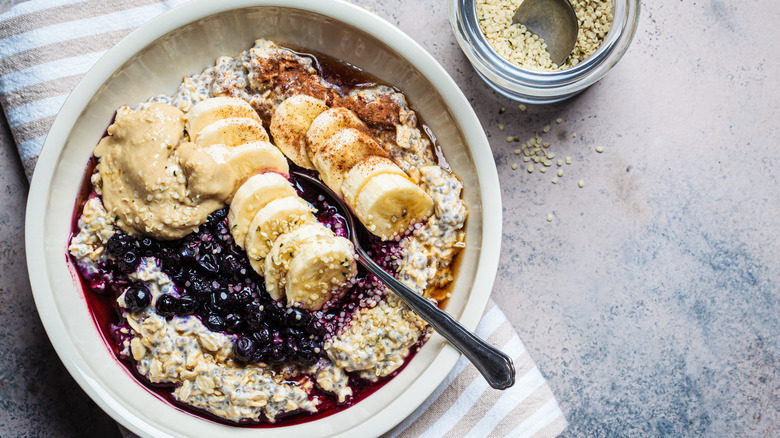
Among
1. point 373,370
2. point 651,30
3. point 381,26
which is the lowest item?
point 373,370

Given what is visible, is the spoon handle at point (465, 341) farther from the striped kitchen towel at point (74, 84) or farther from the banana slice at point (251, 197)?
the banana slice at point (251, 197)

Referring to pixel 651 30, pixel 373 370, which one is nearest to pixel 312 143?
pixel 373 370

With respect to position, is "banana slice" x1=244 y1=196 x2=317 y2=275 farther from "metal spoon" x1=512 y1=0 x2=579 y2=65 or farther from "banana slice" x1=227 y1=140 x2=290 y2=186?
"metal spoon" x1=512 y1=0 x2=579 y2=65

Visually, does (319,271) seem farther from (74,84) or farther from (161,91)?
(74,84)

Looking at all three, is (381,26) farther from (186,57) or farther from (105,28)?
→ (105,28)

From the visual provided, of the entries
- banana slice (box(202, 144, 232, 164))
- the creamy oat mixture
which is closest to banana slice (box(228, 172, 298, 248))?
banana slice (box(202, 144, 232, 164))

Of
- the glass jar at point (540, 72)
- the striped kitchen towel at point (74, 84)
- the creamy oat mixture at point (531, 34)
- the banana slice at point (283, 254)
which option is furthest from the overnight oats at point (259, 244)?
the creamy oat mixture at point (531, 34)
